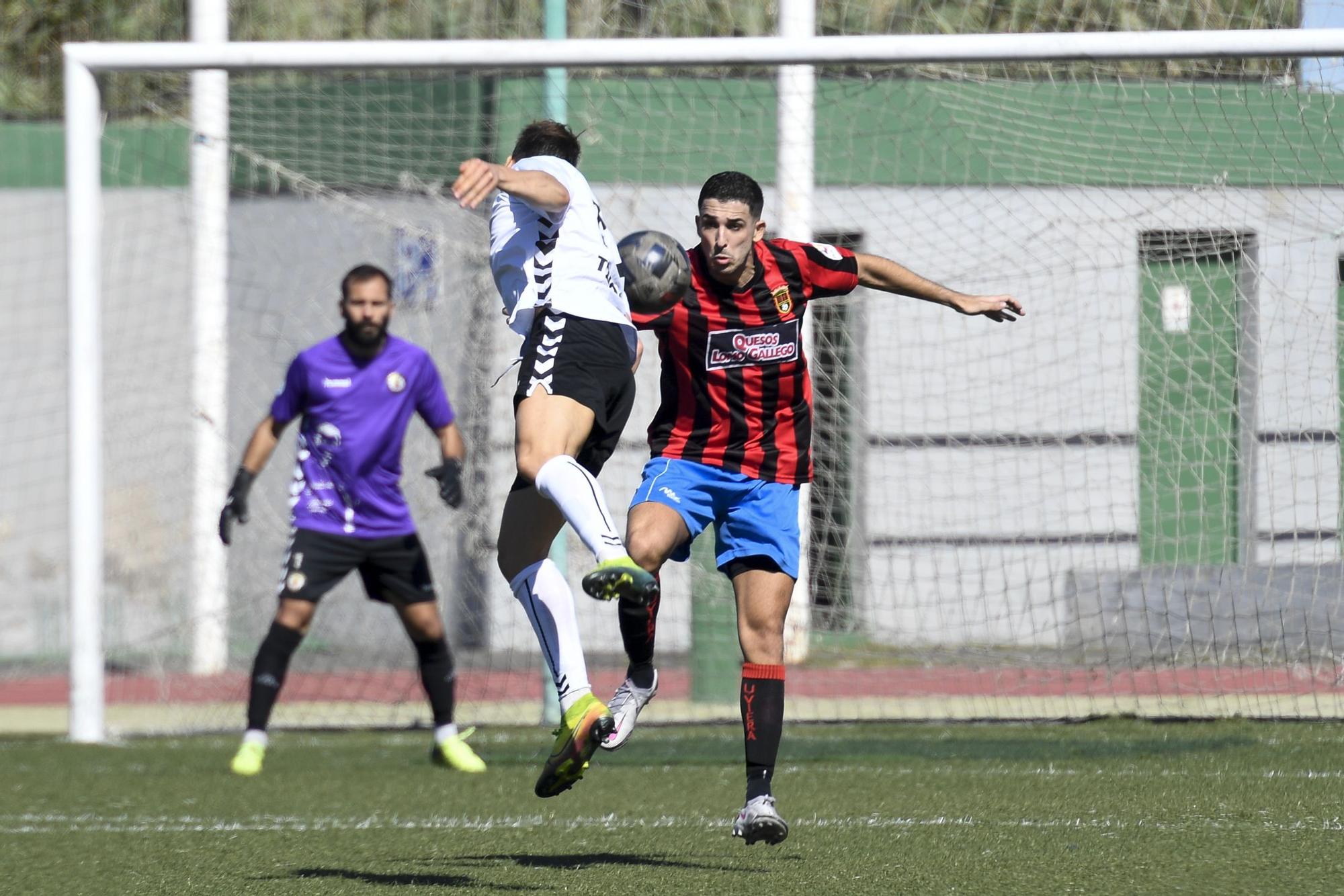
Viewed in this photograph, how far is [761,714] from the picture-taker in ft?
16.8

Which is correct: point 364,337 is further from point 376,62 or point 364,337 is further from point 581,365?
point 581,365

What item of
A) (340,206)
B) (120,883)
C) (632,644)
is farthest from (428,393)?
(120,883)

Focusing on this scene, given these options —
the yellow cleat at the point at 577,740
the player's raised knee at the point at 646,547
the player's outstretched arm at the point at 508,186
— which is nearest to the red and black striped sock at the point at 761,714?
the player's raised knee at the point at 646,547

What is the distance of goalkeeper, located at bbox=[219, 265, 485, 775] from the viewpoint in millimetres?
7594

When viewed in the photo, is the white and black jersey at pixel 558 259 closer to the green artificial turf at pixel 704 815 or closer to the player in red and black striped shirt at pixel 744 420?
the player in red and black striped shirt at pixel 744 420

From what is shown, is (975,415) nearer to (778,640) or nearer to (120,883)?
(778,640)

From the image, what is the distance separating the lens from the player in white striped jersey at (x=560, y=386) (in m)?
4.40

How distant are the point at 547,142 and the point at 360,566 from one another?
3335 mm

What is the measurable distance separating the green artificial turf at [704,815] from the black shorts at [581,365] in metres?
1.36

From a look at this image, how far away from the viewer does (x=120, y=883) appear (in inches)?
191

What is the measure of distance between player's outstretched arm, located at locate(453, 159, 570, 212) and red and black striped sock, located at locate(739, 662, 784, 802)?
1.63 metres

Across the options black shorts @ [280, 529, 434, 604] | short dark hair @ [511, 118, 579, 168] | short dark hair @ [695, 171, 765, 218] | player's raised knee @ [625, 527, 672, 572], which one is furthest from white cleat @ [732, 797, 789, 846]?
black shorts @ [280, 529, 434, 604]

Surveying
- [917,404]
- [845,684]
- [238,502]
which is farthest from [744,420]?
[845,684]

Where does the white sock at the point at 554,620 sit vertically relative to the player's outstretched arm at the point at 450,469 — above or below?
below
